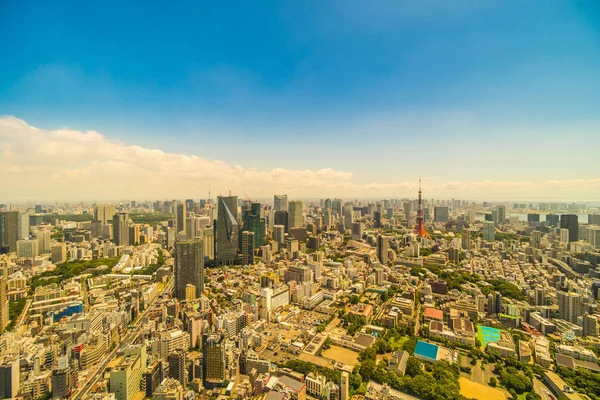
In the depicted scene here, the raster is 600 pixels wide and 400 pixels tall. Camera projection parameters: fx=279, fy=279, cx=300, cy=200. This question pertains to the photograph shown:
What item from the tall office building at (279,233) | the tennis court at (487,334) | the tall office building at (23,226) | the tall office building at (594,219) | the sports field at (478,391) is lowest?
the sports field at (478,391)

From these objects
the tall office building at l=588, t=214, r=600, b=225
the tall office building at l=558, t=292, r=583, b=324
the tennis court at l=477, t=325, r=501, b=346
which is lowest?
the tennis court at l=477, t=325, r=501, b=346

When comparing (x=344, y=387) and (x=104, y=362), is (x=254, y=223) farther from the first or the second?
(x=344, y=387)

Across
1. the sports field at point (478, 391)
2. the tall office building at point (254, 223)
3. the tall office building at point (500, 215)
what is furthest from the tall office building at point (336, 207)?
the sports field at point (478, 391)

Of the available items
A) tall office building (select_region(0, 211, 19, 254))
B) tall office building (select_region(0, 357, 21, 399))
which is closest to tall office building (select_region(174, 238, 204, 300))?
tall office building (select_region(0, 357, 21, 399))

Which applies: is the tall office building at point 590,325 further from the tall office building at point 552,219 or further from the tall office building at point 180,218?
the tall office building at point 180,218

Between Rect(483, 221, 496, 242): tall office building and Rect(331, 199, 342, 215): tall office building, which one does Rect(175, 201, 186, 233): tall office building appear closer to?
Rect(331, 199, 342, 215): tall office building

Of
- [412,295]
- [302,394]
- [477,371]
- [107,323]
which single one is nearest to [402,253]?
[412,295]
